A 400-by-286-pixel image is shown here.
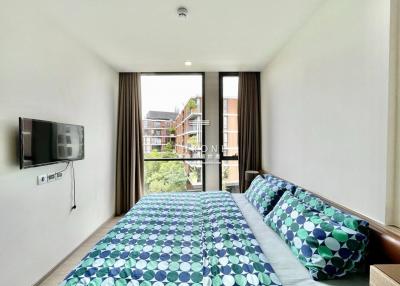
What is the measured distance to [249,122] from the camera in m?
4.34

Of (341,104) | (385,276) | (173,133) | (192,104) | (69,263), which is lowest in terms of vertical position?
(69,263)

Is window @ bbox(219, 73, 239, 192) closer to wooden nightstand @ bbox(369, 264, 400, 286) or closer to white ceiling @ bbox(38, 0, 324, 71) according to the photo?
white ceiling @ bbox(38, 0, 324, 71)

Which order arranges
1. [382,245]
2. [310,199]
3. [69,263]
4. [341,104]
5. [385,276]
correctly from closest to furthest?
[385,276], [382,245], [341,104], [310,199], [69,263]

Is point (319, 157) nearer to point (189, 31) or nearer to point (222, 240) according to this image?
point (222, 240)

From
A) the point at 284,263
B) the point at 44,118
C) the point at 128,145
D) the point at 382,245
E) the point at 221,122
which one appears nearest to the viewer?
the point at 382,245

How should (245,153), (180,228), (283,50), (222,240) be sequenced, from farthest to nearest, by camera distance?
(245,153)
(283,50)
(180,228)
(222,240)

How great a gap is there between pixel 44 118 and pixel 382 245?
2928 mm

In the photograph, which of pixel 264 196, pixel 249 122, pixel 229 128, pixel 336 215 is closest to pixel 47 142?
pixel 264 196

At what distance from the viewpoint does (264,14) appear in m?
2.28

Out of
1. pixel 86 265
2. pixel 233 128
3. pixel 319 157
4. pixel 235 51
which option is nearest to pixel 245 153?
pixel 233 128

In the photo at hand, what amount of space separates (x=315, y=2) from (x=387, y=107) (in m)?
1.26

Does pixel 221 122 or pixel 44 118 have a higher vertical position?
pixel 221 122

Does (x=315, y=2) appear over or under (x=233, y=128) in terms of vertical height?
over

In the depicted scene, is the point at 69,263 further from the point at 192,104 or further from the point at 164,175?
the point at 192,104
